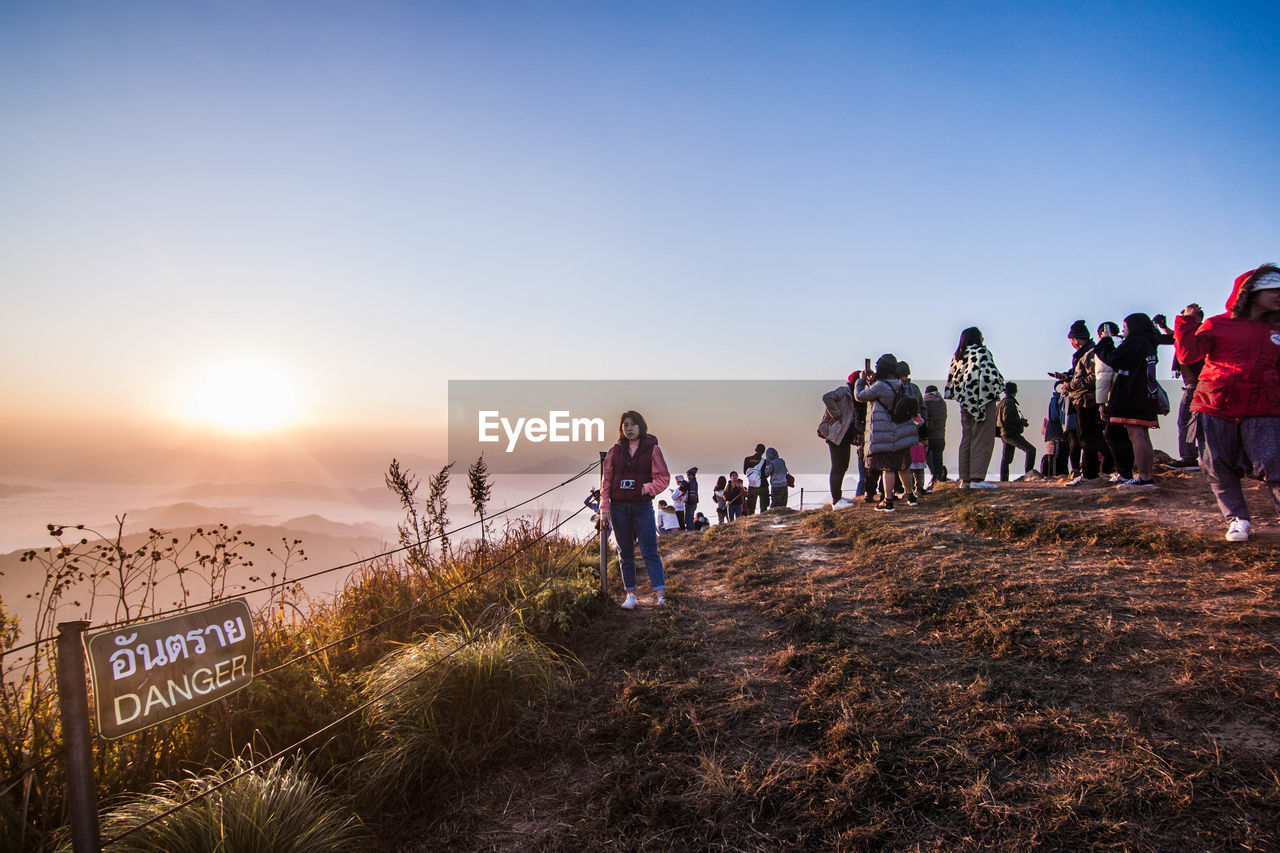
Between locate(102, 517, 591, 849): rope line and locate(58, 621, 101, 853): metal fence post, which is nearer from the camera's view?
locate(58, 621, 101, 853): metal fence post

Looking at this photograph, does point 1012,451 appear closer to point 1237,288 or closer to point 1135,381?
point 1135,381

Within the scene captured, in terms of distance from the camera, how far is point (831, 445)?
34.4 ft

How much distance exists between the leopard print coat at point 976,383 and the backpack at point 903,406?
17.9 inches

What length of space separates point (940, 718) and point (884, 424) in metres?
6.04

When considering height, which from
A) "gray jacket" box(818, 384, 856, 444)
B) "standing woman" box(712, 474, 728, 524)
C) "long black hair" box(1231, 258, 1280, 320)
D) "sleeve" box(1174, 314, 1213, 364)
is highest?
"long black hair" box(1231, 258, 1280, 320)

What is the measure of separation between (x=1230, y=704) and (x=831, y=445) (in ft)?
24.5

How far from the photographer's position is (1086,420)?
28.1ft

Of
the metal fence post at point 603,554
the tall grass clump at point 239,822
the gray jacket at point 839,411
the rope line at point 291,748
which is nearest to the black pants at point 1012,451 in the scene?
the gray jacket at point 839,411

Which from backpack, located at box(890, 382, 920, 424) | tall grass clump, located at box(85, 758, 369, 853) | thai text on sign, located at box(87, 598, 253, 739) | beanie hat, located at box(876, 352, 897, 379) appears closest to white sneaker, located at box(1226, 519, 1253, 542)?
backpack, located at box(890, 382, 920, 424)

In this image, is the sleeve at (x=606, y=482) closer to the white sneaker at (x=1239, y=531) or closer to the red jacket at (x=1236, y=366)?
the red jacket at (x=1236, y=366)

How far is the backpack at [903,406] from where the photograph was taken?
8812 mm

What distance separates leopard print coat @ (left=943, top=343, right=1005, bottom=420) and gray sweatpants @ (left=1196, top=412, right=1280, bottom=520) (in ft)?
10.8

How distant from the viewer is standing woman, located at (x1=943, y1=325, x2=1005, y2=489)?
8617 millimetres

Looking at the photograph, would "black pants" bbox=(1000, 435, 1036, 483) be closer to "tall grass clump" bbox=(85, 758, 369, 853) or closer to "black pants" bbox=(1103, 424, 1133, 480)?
"black pants" bbox=(1103, 424, 1133, 480)
